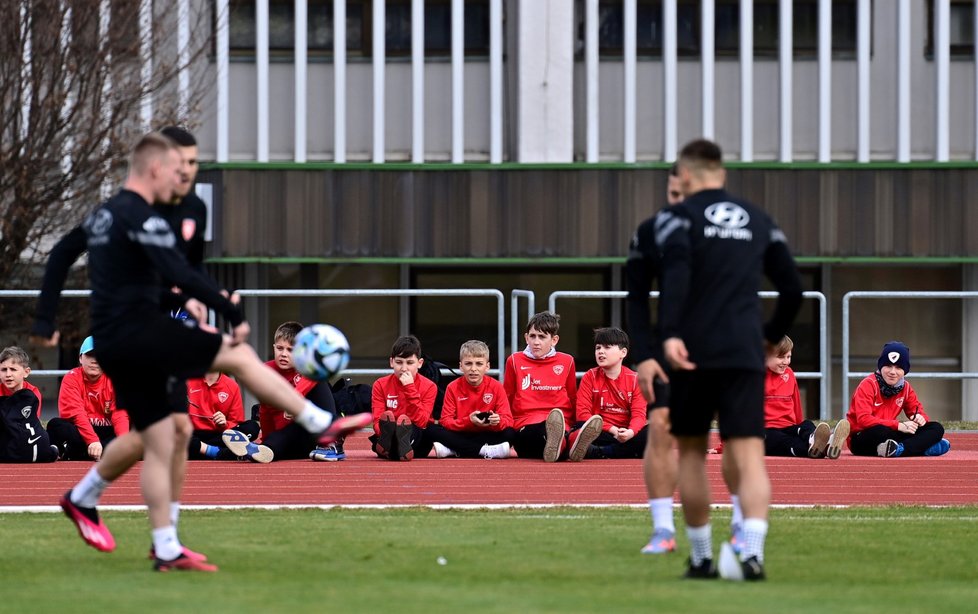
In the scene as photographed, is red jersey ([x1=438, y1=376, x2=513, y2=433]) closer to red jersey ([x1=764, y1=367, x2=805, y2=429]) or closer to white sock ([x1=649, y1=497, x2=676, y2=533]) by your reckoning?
red jersey ([x1=764, y1=367, x2=805, y2=429])

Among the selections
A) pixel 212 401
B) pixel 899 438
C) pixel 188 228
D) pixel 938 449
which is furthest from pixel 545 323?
pixel 188 228

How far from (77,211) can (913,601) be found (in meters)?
16.9

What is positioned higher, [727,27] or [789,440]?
[727,27]

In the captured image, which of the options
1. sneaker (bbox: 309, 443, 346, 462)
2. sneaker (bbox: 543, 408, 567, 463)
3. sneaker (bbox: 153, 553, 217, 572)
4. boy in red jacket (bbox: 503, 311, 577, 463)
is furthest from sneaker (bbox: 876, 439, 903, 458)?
sneaker (bbox: 153, 553, 217, 572)

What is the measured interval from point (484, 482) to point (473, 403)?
195cm

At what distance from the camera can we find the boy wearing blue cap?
1532 centimetres

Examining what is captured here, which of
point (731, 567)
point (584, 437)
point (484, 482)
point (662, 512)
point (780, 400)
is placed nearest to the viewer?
point (731, 567)

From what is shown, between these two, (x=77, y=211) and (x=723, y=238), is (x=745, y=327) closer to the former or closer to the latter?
(x=723, y=238)

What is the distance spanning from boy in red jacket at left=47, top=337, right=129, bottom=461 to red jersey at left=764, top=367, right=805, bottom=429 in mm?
5529

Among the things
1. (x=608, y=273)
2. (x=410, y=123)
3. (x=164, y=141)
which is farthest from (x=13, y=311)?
(x=164, y=141)

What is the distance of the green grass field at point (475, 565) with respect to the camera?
22.1ft

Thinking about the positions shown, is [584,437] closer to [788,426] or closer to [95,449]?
[788,426]

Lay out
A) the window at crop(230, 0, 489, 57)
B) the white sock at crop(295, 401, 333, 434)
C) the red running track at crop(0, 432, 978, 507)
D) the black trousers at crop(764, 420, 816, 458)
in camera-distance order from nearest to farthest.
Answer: the white sock at crop(295, 401, 333, 434), the red running track at crop(0, 432, 978, 507), the black trousers at crop(764, 420, 816, 458), the window at crop(230, 0, 489, 57)

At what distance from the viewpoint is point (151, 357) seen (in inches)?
296
